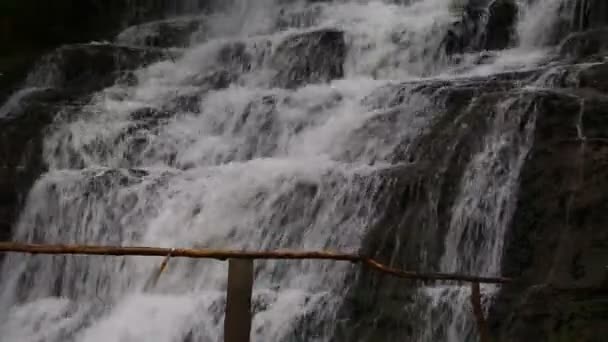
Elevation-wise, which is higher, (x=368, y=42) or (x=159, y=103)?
(x=368, y=42)

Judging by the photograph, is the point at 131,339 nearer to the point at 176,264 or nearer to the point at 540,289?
the point at 176,264

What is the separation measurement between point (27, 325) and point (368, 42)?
7375 millimetres

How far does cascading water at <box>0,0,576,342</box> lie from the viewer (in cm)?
748

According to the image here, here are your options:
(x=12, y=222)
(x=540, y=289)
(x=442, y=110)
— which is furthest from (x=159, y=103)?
(x=540, y=289)

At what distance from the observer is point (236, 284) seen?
3.94 meters

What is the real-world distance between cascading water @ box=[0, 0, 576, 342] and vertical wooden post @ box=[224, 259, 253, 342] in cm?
301

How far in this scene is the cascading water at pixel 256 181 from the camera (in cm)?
748

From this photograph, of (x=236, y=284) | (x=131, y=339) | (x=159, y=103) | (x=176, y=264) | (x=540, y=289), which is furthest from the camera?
(x=159, y=103)

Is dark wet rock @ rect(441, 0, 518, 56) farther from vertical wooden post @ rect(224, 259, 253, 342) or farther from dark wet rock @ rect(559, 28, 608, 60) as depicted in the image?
vertical wooden post @ rect(224, 259, 253, 342)

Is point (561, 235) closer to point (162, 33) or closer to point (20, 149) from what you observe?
point (20, 149)

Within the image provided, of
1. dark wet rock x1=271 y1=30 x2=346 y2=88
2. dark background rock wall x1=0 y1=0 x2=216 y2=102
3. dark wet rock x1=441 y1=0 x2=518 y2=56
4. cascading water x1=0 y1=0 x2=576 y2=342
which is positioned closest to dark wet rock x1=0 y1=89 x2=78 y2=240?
cascading water x1=0 y1=0 x2=576 y2=342

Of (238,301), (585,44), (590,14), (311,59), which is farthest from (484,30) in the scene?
(238,301)

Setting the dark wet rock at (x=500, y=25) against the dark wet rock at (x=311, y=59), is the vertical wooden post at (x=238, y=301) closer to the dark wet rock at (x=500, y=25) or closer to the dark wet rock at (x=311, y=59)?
the dark wet rock at (x=311, y=59)

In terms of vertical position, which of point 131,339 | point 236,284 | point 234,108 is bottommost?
point 131,339
